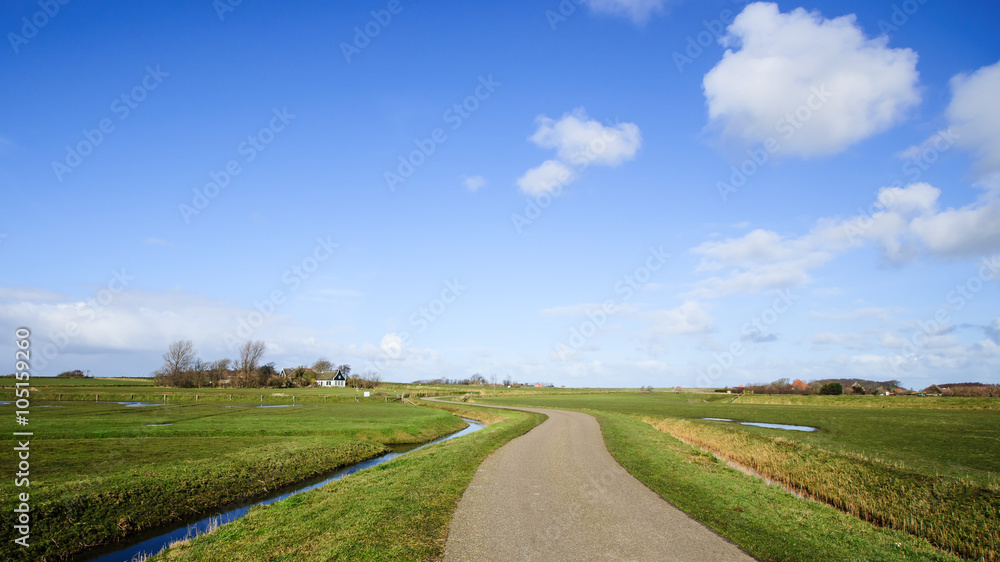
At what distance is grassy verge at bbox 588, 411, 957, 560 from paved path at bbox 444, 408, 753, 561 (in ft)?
2.32

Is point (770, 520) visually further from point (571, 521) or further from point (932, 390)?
point (932, 390)

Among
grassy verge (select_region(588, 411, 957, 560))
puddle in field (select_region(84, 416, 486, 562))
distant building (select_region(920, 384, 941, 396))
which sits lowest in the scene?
distant building (select_region(920, 384, 941, 396))

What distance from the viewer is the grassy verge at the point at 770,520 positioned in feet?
37.2

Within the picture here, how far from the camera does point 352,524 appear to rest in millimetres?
12562

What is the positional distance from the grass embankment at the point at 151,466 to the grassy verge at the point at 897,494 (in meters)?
24.9

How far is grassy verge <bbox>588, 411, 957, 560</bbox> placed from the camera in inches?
447

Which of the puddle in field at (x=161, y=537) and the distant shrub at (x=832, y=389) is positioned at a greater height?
the puddle in field at (x=161, y=537)

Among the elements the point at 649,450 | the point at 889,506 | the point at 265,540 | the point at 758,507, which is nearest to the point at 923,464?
the point at 889,506

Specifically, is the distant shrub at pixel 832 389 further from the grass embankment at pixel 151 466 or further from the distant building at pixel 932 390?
the grass embankment at pixel 151 466

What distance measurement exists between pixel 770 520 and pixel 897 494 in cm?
900

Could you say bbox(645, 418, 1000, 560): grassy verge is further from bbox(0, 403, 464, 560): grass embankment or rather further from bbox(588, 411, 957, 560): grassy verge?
bbox(0, 403, 464, 560): grass embankment

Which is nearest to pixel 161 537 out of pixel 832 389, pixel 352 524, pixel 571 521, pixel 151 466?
pixel 151 466

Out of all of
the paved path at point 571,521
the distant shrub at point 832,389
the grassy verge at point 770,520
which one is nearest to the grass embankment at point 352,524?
the paved path at point 571,521

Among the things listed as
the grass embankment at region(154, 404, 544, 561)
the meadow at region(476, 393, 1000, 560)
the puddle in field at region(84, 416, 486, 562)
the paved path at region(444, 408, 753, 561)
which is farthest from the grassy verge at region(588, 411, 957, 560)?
the puddle in field at region(84, 416, 486, 562)
